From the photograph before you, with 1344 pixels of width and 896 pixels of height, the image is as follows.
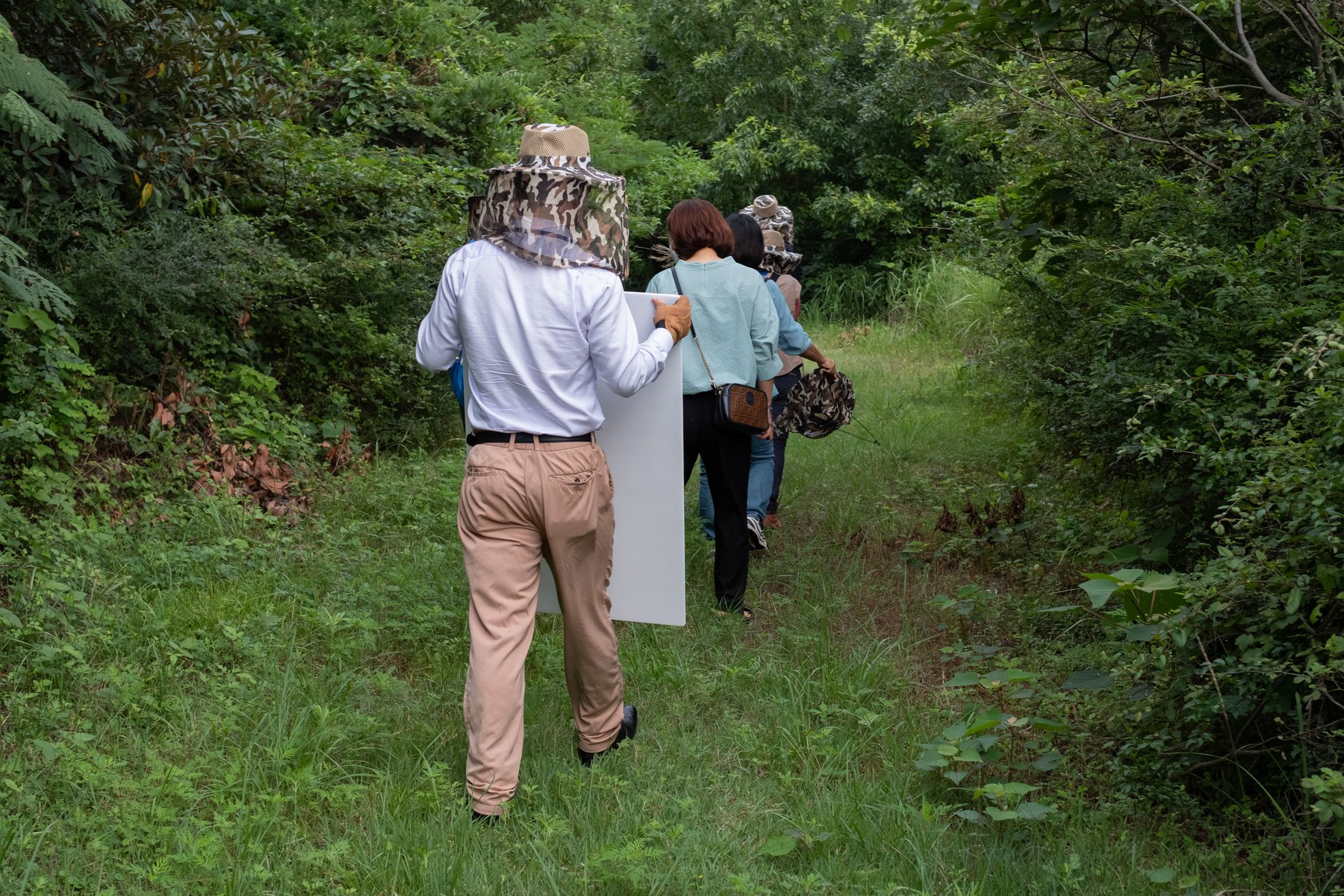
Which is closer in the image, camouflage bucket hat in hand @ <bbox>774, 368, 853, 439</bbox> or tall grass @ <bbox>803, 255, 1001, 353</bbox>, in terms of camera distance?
camouflage bucket hat in hand @ <bbox>774, 368, 853, 439</bbox>

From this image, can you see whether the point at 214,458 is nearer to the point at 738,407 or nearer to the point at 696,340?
the point at 696,340

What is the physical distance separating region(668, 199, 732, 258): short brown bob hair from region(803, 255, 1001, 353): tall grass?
6497 mm

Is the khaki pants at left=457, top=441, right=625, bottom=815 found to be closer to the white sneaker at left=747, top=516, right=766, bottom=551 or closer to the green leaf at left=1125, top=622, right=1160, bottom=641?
the green leaf at left=1125, top=622, right=1160, bottom=641

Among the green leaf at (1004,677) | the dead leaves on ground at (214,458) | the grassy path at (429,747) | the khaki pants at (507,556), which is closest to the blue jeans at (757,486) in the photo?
the grassy path at (429,747)

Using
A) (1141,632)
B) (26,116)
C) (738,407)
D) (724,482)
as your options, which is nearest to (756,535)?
(724,482)

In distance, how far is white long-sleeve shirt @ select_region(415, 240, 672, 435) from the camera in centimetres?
364

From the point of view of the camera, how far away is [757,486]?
670 cm

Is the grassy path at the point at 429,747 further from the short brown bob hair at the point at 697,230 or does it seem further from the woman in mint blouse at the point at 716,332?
the short brown bob hair at the point at 697,230

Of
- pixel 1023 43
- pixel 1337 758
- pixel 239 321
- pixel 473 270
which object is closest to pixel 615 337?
pixel 473 270

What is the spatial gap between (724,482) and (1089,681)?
78.4 inches

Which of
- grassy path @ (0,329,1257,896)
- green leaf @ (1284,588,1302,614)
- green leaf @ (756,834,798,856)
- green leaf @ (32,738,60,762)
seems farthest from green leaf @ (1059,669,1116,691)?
green leaf @ (32,738,60,762)

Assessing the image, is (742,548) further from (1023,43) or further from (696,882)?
(1023,43)

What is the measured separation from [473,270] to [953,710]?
7.82 ft

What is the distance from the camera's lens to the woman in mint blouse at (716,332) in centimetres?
538
